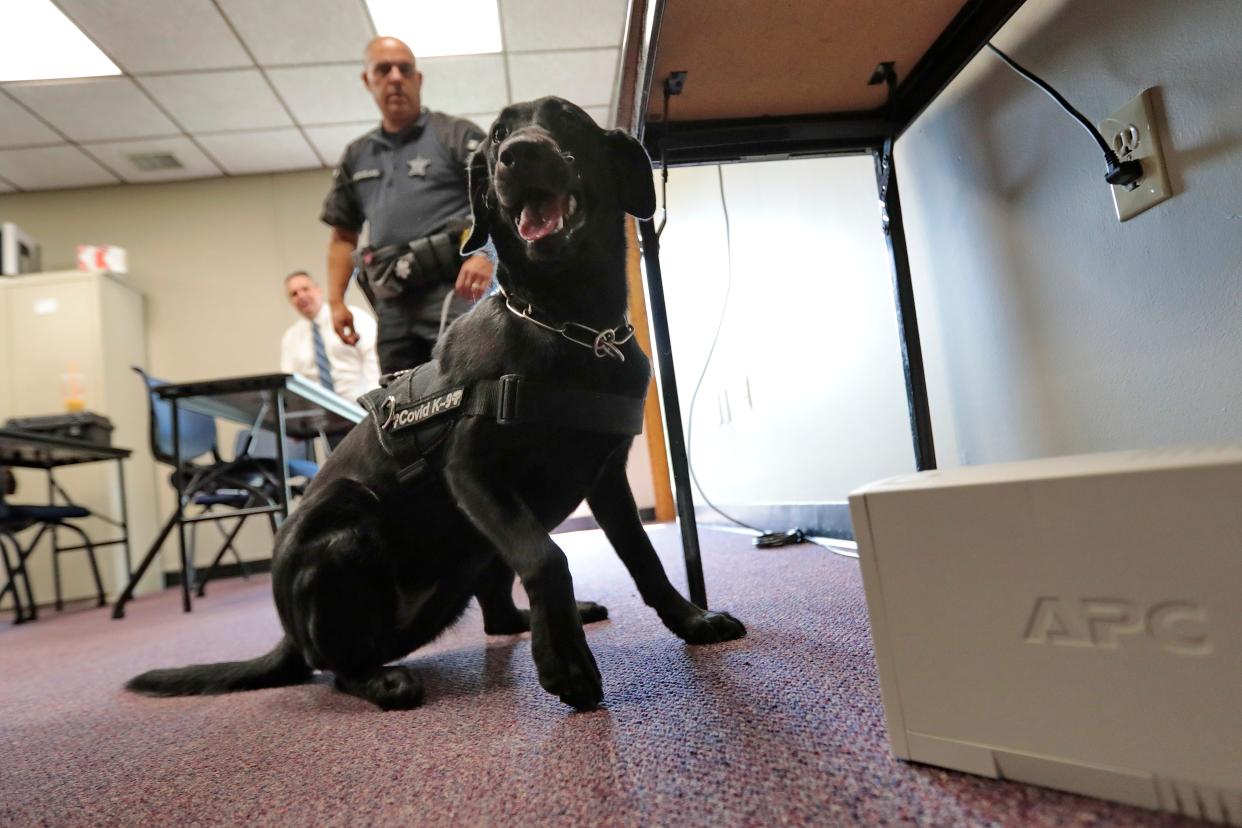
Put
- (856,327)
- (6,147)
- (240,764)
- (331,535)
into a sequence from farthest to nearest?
(6,147) → (856,327) → (331,535) → (240,764)

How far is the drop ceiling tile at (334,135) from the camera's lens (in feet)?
15.4

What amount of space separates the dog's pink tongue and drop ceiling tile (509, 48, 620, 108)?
350cm

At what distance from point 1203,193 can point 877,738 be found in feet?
2.31

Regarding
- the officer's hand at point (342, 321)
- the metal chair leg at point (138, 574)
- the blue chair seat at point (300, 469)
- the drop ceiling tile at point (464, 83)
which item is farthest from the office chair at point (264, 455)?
the drop ceiling tile at point (464, 83)

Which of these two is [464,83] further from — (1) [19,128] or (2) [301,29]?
(1) [19,128]

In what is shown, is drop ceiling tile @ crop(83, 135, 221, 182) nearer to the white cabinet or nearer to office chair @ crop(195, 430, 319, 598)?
the white cabinet

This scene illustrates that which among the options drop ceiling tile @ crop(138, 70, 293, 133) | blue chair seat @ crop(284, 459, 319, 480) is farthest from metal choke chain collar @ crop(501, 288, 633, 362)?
drop ceiling tile @ crop(138, 70, 293, 133)

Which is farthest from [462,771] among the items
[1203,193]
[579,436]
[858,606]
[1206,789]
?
[1203,193]

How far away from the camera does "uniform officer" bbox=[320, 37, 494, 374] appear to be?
5.85 feet

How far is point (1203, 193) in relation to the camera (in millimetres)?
804

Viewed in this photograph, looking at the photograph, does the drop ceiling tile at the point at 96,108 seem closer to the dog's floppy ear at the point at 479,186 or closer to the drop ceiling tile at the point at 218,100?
the drop ceiling tile at the point at 218,100

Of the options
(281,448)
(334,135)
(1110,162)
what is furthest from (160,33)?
(1110,162)

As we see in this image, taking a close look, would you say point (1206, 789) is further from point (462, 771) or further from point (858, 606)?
point (858, 606)

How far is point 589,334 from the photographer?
36.4 inches
